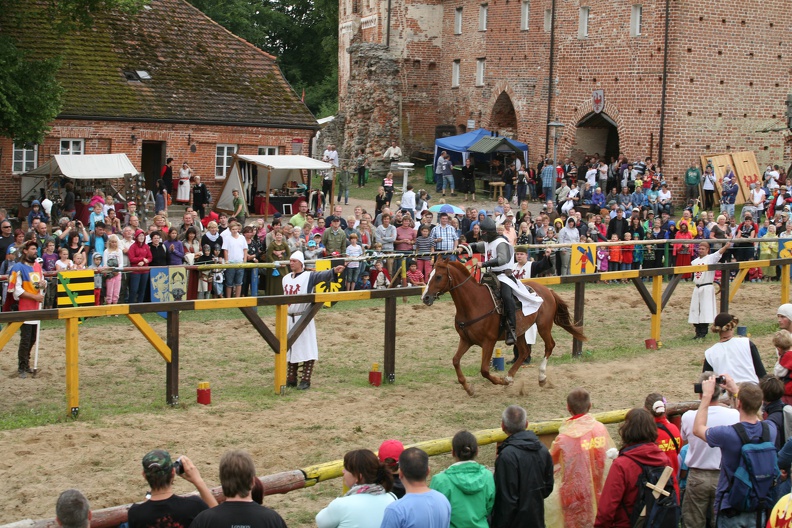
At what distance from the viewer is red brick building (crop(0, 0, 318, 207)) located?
98.6ft

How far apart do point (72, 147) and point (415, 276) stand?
566 inches

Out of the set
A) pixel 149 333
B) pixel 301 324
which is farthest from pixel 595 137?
pixel 149 333

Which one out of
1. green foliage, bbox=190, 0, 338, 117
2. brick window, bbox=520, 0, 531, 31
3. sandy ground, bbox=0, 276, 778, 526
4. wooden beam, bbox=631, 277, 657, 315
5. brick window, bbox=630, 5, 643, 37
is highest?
green foliage, bbox=190, 0, 338, 117

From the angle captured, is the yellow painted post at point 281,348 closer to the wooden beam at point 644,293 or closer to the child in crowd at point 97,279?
the child in crowd at point 97,279

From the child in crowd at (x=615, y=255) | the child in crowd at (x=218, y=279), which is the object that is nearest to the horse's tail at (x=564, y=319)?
the child in crowd at (x=218, y=279)

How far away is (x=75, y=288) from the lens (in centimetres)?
1627

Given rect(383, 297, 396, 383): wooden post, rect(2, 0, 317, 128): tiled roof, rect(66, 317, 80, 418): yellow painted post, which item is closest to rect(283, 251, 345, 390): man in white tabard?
rect(383, 297, 396, 383): wooden post

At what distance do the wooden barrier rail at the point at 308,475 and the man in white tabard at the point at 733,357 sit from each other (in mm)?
532

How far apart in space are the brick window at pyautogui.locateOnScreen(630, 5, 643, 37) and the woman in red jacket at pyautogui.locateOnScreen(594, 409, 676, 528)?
98.3 feet

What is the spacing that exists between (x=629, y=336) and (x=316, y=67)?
53.5m

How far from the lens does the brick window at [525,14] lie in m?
40.8


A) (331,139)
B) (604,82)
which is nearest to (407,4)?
(331,139)

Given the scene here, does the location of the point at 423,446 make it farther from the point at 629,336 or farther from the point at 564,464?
the point at 629,336

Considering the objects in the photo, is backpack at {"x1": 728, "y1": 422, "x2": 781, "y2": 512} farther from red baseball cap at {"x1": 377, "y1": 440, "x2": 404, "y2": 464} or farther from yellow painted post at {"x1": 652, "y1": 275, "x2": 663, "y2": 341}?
yellow painted post at {"x1": 652, "y1": 275, "x2": 663, "y2": 341}
